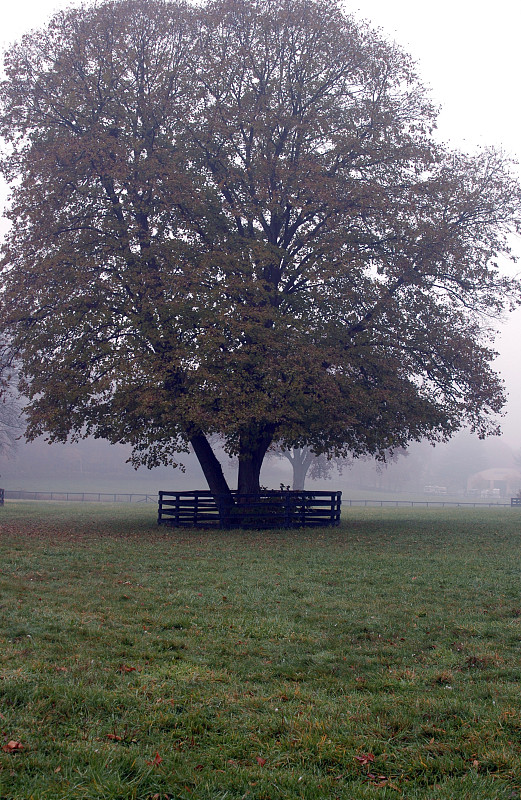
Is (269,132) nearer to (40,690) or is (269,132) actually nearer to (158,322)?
(158,322)

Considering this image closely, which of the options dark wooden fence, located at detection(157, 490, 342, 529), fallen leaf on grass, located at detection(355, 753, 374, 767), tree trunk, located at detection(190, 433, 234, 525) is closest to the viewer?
fallen leaf on grass, located at detection(355, 753, 374, 767)

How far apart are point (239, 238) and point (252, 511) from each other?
10101 millimetres

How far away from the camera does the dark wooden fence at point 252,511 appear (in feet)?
81.5

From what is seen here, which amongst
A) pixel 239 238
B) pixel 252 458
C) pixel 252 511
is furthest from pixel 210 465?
pixel 239 238

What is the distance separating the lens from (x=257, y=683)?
6.99 metres

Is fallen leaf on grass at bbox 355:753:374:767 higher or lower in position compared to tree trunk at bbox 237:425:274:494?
lower

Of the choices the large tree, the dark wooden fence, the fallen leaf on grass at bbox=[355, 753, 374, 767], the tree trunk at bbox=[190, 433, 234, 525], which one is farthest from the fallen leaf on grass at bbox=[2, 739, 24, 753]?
the tree trunk at bbox=[190, 433, 234, 525]

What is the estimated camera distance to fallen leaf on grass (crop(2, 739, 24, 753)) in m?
5.03

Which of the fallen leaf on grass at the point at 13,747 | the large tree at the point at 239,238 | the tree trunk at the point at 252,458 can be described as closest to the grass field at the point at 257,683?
the fallen leaf on grass at the point at 13,747

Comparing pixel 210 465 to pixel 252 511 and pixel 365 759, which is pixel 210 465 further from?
pixel 365 759

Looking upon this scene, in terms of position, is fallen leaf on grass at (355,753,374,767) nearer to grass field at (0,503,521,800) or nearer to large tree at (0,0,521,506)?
grass field at (0,503,521,800)

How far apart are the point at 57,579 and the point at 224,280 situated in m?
13.9

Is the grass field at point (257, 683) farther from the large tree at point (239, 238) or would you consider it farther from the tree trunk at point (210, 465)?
the tree trunk at point (210, 465)

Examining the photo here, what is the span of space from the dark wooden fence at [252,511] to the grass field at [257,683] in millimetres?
10107
